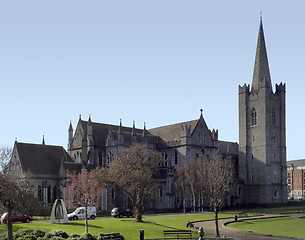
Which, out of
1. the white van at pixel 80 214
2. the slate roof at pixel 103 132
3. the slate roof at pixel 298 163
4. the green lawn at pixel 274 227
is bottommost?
the green lawn at pixel 274 227

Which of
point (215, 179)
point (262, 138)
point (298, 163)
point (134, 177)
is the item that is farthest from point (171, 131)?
point (298, 163)

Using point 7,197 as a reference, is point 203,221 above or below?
below

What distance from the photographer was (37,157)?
271ft

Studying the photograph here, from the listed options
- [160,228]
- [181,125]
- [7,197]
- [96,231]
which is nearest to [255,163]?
[181,125]

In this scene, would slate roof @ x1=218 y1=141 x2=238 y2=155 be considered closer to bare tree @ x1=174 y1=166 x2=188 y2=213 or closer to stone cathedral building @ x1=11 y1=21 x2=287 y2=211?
stone cathedral building @ x1=11 y1=21 x2=287 y2=211

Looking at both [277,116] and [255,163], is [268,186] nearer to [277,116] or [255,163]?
[255,163]

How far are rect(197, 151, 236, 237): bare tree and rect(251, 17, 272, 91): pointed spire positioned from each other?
2143 centimetres

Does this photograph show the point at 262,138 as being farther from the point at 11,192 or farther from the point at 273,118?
the point at 11,192

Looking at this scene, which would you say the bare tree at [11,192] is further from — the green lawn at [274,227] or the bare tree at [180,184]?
the bare tree at [180,184]

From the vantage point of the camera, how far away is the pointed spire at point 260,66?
107 m

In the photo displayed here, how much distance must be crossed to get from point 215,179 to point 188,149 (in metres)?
35.9

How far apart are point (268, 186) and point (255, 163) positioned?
19.4ft

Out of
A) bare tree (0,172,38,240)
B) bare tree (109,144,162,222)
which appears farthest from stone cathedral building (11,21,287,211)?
bare tree (0,172,38,240)

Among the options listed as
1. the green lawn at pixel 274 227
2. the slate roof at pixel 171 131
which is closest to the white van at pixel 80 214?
the green lawn at pixel 274 227
